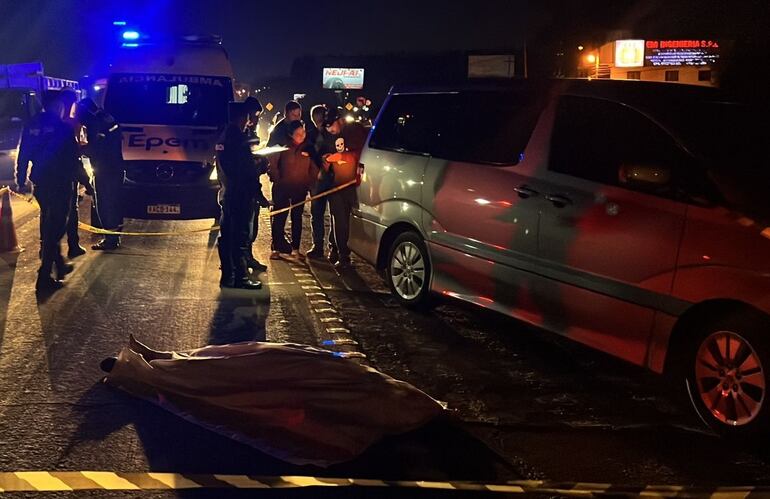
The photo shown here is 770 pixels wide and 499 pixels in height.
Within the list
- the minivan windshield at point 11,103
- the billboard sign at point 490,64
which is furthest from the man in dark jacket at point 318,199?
the billboard sign at point 490,64

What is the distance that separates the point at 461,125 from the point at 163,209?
5509 mm

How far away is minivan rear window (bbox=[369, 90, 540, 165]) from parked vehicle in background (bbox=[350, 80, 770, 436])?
2cm

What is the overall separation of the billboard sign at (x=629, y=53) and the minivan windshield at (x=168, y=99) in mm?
38068

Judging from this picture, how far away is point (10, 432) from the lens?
15.1 feet

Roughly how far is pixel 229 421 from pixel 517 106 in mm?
3396

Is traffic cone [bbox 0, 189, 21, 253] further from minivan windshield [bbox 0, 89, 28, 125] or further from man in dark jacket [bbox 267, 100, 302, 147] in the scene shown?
minivan windshield [bbox 0, 89, 28, 125]

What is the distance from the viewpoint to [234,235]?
8.61 meters

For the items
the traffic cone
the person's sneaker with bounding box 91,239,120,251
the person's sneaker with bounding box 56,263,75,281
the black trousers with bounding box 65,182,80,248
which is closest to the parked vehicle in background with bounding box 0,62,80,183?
the traffic cone

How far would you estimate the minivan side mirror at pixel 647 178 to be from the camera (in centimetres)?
516

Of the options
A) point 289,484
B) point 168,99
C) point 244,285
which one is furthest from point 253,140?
point 289,484

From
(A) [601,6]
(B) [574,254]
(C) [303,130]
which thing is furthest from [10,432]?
(A) [601,6]

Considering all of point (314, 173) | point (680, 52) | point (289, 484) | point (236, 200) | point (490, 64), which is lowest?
point (289, 484)

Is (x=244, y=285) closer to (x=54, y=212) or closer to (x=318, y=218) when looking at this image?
(x=54, y=212)

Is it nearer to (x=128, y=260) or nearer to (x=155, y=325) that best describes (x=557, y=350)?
(x=155, y=325)
